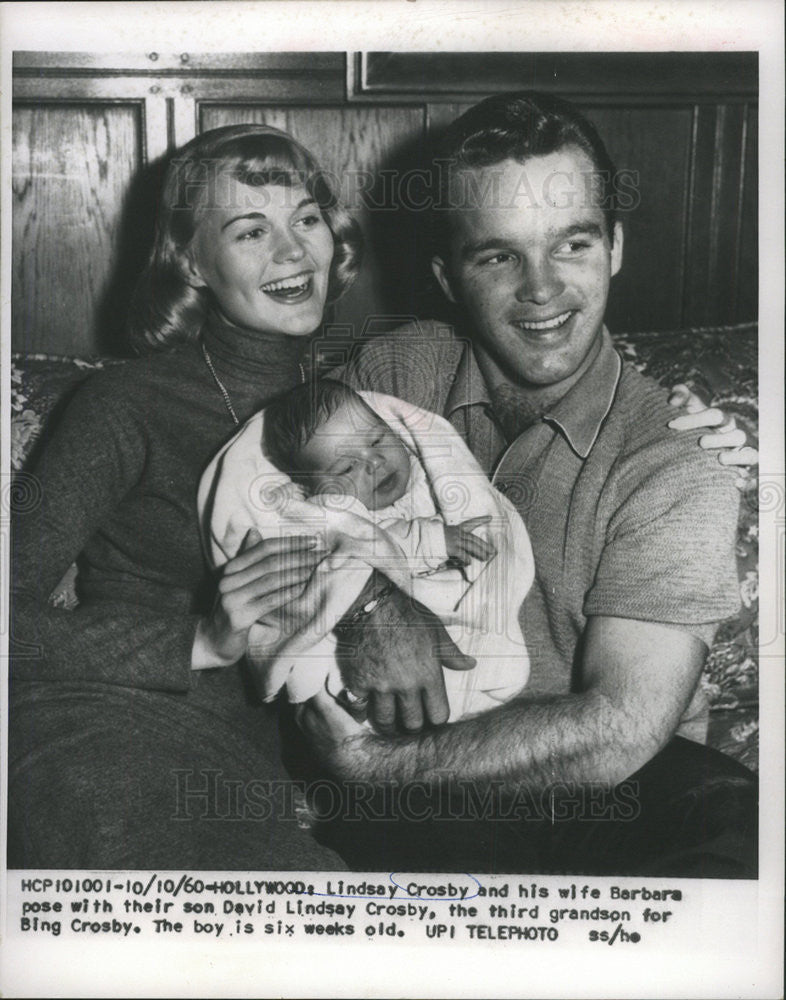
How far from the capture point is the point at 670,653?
4.41 feet

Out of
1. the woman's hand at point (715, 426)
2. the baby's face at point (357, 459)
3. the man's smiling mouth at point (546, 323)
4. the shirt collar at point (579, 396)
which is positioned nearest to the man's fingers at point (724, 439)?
the woman's hand at point (715, 426)

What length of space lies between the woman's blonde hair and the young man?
144 millimetres

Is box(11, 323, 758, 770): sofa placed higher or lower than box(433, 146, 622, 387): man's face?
lower

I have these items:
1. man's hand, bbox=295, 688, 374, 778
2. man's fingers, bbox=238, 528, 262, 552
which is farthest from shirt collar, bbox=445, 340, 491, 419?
man's hand, bbox=295, 688, 374, 778

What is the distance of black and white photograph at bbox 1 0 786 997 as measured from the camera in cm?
136

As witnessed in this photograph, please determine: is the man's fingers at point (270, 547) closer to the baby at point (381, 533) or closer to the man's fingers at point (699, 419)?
the baby at point (381, 533)

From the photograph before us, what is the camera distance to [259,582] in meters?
1.37

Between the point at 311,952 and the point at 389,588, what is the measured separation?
519 mm

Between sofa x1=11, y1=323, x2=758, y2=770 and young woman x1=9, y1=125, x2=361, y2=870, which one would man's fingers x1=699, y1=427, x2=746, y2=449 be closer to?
sofa x1=11, y1=323, x2=758, y2=770

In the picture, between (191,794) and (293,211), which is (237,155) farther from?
(191,794)

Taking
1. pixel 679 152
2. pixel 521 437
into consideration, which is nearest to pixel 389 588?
pixel 521 437

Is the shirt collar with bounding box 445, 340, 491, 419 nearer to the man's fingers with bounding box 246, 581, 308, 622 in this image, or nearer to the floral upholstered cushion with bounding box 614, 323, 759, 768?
the floral upholstered cushion with bounding box 614, 323, 759, 768

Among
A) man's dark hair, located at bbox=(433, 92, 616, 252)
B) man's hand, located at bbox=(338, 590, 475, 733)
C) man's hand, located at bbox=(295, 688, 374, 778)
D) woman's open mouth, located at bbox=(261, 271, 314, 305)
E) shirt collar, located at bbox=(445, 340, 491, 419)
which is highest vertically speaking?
man's dark hair, located at bbox=(433, 92, 616, 252)

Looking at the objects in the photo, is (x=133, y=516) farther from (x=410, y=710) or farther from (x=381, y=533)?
(x=410, y=710)
